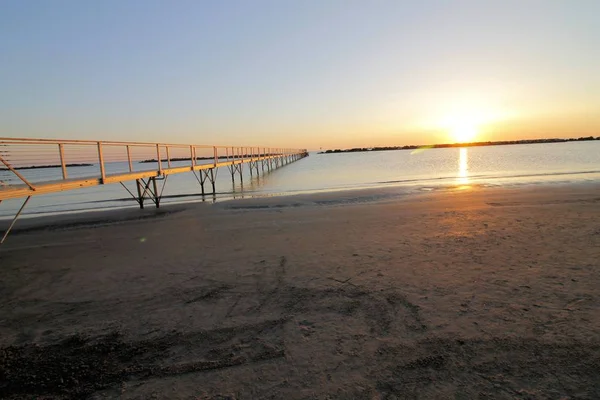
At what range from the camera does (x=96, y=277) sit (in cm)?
531


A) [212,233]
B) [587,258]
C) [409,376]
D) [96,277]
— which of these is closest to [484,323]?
[409,376]

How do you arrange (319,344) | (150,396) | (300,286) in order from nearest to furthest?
(150,396) → (319,344) → (300,286)

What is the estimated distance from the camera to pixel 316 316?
3531 millimetres

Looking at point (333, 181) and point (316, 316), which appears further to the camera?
point (333, 181)

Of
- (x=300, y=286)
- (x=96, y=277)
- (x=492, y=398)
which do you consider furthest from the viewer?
(x=96, y=277)

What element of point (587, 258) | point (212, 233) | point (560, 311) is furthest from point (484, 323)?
point (212, 233)

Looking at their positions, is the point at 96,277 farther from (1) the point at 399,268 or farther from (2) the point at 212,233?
(1) the point at 399,268

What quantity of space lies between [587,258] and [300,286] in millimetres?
4295

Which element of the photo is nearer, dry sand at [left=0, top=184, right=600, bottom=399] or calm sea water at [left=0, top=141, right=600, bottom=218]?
dry sand at [left=0, top=184, right=600, bottom=399]

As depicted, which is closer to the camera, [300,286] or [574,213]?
[300,286]

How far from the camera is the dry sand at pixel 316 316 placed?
8.28 ft

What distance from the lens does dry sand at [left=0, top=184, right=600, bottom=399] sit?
8.28ft

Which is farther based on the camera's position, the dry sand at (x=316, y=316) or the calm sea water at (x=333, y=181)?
the calm sea water at (x=333, y=181)

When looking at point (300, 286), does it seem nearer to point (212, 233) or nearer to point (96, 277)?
point (96, 277)
